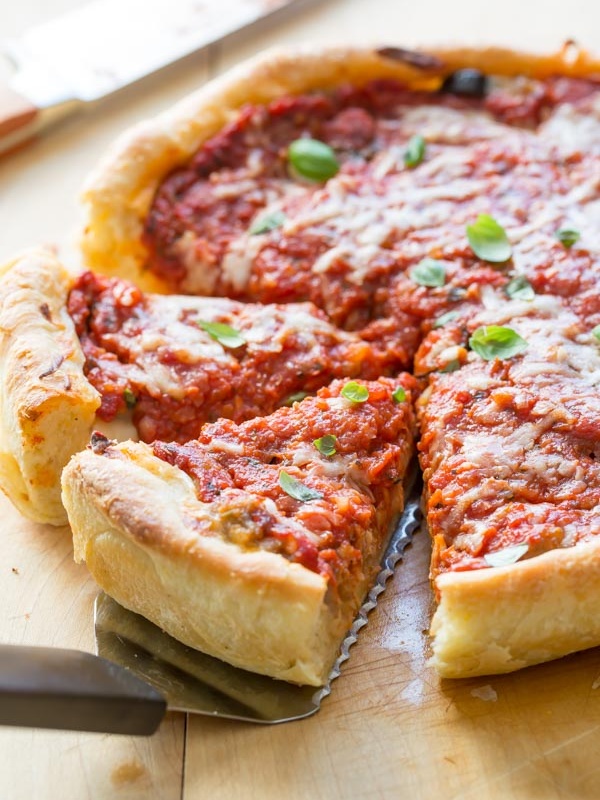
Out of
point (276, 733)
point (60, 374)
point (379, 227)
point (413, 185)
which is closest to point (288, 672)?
point (276, 733)

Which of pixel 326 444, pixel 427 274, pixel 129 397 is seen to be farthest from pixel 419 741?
pixel 427 274

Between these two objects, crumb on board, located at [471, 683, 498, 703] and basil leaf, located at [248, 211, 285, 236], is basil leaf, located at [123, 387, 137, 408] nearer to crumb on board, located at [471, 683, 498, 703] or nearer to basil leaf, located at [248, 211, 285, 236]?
basil leaf, located at [248, 211, 285, 236]

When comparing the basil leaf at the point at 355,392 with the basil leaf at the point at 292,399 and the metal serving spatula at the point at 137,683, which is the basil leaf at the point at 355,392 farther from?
the metal serving spatula at the point at 137,683

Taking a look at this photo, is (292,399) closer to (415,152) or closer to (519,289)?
(519,289)

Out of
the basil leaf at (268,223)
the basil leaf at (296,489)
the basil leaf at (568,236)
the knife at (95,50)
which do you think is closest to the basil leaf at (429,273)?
the basil leaf at (568,236)

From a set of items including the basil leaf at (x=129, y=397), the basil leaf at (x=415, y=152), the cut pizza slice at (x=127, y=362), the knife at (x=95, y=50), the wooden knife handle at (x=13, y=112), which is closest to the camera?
the cut pizza slice at (x=127, y=362)

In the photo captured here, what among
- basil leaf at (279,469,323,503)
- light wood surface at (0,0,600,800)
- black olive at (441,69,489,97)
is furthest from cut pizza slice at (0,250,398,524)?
black olive at (441,69,489,97)
